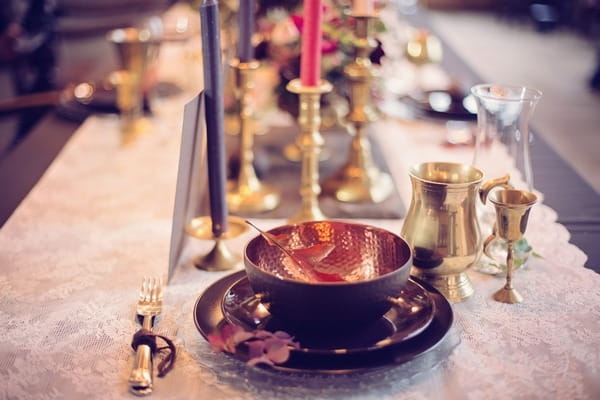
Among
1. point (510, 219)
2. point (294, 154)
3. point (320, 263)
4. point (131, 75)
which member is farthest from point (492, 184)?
point (131, 75)

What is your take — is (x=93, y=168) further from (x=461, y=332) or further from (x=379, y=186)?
(x=461, y=332)

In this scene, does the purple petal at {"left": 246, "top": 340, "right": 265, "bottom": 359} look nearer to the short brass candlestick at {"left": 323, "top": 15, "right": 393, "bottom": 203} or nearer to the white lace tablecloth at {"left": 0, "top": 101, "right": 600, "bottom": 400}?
the white lace tablecloth at {"left": 0, "top": 101, "right": 600, "bottom": 400}

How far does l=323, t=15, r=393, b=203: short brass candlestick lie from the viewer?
3.62 ft

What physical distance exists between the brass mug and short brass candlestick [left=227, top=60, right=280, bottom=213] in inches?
13.7

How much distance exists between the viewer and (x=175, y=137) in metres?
1.56

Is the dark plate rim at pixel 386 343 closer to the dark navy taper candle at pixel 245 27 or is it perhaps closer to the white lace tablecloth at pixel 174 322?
the white lace tablecloth at pixel 174 322

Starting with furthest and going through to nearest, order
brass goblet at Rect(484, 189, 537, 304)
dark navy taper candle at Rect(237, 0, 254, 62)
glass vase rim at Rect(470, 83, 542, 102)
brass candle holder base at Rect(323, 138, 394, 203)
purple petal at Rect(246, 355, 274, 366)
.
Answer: brass candle holder base at Rect(323, 138, 394, 203) → dark navy taper candle at Rect(237, 0, 254, 62) → glass vase rim at Rect(470, 83, 542, 102) → brass goblet at Rect(484, 189, 537, 304) → purple petal at Rect(246, 355, 274, 366)

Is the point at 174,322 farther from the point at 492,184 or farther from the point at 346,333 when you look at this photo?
the point at 492,184

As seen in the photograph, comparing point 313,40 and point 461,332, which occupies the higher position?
point 313,40

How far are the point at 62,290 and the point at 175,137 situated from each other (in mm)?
727

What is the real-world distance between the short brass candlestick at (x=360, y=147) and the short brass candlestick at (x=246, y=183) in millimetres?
113

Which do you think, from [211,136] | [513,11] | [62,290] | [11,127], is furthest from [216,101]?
[513,11]

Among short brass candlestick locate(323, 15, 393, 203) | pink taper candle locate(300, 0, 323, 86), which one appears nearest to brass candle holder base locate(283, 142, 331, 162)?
short brass candlestick locate(323, 15, 393, 203)

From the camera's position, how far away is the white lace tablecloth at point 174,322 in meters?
0.67
